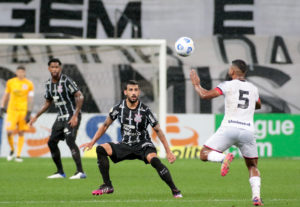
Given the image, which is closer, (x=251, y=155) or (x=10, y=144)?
(x=251, y=155)

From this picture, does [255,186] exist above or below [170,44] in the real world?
below

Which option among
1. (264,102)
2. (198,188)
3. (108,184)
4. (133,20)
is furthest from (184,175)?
(133,20)

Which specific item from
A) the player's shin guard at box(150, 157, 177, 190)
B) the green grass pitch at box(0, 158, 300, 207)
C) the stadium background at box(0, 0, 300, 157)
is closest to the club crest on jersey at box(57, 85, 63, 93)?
the green grass pitch at box(0, 158, 300, 207)

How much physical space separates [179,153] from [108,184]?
989 centimetres

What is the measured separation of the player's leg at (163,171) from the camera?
8.64 metres

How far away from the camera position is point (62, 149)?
1881cm

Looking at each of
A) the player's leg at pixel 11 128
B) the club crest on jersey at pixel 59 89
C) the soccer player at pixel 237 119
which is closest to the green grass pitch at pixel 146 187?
the soccer player at pixel 237 119

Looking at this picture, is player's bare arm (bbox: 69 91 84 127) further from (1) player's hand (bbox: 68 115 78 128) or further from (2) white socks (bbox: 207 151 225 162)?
(2) white socks (bbox: 207 151 225 162)

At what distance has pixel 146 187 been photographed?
34.5 ft

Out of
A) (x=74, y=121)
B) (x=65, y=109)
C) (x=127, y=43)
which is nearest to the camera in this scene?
(x=74, y=121)

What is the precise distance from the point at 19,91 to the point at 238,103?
10.3 meters

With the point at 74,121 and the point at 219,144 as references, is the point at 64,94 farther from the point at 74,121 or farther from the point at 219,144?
the point at 219,144

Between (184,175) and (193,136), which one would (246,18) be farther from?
(184,175)

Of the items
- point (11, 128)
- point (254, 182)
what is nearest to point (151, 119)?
point (254, 182)
